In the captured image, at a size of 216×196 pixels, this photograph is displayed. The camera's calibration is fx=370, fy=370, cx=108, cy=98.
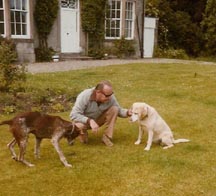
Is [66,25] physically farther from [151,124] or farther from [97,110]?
[151,124]

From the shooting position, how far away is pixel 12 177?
4691 millimetres

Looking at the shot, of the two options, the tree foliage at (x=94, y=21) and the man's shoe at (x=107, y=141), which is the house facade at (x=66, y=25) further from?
the man's shoe at (x=107, y=141)

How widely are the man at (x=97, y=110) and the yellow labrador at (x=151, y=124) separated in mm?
281

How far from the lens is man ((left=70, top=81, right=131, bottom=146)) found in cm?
533

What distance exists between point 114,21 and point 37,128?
17341 millimetres

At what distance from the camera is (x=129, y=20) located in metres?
22.5

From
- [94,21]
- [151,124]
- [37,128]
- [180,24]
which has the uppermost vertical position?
[180,24]

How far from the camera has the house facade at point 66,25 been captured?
55.9 ft

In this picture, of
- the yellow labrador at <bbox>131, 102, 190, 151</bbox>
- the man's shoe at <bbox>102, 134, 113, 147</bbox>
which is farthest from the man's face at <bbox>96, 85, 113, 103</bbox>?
the man's shoe at <bbox>102, 134, 113, 147</bbox>

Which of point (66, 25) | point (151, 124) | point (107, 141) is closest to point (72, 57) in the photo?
point (66, 25)

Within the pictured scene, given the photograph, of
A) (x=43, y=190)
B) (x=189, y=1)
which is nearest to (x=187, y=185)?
(x=43, y=190)

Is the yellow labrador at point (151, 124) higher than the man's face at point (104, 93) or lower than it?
lower

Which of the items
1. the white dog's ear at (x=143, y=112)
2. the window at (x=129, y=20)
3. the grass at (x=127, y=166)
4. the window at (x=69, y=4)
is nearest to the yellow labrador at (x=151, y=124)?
the white dog's ear at (x=143, y=112)

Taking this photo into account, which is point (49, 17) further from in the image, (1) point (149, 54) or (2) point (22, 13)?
(1) point (149, 54)
